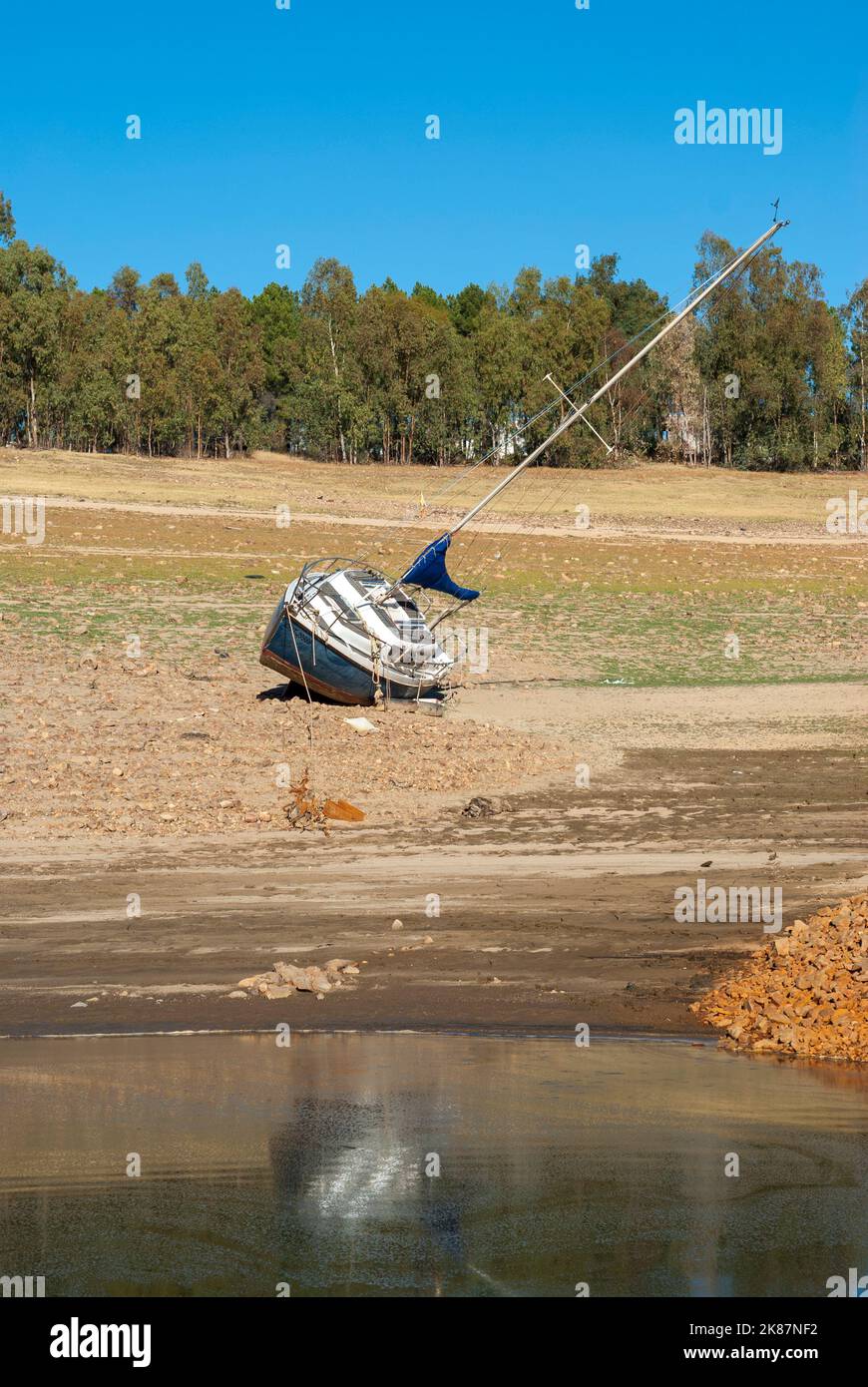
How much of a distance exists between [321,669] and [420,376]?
65127 millimetres

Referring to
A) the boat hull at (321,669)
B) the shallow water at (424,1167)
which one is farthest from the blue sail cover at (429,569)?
the shallow water at (424,1167)

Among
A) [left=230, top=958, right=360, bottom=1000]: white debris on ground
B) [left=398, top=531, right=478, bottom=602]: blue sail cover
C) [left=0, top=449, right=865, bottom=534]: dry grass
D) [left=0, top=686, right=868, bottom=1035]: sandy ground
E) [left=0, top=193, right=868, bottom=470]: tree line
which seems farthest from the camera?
[left=0, top=193, right=868, bottom=470]: tree line

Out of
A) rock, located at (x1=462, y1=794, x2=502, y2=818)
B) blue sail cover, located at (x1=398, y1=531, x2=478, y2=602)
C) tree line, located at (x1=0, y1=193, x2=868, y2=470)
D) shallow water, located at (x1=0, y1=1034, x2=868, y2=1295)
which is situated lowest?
shallow water, located at (x1=0, y1=1034, x2=868, y2=1295)

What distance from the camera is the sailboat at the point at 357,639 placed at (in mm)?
21719

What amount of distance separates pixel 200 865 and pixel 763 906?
16.8 ft

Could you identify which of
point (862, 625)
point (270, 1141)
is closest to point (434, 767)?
point (270, 1141)

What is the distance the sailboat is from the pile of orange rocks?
1070 cm

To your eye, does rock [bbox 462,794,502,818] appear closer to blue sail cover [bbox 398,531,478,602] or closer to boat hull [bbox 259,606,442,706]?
boat hull [bbox 259,606,442,706]

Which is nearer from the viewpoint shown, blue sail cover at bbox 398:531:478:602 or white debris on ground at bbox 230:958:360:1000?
white debris on ground at bbox 230:958:360:1000

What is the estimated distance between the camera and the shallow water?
7738 mm

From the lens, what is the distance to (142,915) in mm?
13523

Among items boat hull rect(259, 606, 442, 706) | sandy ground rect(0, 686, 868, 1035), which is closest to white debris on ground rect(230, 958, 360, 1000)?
sandy ground rect(0, 686, 868, 1035)

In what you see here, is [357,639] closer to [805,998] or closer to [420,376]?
[805,998]

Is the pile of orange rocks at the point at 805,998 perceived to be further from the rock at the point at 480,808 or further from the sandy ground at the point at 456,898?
the rock at the point at 480,808
